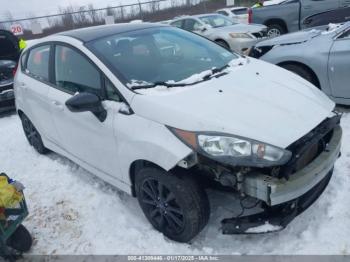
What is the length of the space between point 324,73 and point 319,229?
2472 mm

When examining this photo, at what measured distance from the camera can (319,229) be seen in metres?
2.85

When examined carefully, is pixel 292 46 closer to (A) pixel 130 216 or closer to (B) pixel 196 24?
(A) pixel 130 216

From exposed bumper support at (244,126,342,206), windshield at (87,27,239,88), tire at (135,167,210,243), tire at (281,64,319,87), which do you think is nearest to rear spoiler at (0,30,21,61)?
windshield at (87,27,239,88)

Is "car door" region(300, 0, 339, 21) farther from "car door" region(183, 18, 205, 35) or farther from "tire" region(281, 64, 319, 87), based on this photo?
"tire" region(281, 64, 319, 87)

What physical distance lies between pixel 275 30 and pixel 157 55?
28.7ft

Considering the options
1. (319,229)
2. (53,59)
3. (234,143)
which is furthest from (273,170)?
(53,59)

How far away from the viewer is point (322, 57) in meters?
4.62

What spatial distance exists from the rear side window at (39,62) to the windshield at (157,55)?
0.96 metres

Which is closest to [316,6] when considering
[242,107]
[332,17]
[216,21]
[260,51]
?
[216,21]

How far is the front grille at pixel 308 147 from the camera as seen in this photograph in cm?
238

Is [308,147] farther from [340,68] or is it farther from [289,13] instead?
[289,13]

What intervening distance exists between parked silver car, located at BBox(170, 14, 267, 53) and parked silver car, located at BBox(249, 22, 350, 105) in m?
4.31

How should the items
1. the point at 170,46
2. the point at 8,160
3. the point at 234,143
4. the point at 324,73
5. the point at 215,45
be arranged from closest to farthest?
the point at 234,143
the point at 170,46
the point at 215,45
the point at 324,73
the point at 8,160

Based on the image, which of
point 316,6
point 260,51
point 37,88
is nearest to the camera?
point 37,88
